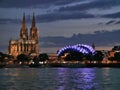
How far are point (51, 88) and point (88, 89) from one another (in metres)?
4.64

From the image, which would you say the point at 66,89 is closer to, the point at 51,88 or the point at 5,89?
the point at 51,88

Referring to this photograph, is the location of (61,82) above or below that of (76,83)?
above

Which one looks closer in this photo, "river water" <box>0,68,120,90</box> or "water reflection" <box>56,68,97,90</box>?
"river water" <box>0,68,120,90</box>

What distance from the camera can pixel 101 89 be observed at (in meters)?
57.6

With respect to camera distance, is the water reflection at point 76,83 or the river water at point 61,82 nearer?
the river water at point 61,82

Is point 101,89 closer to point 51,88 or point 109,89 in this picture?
point 109,89

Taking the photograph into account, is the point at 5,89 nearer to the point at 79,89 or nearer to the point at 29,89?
the point at 29,89

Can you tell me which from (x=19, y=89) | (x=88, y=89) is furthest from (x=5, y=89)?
(x=88, y=89)

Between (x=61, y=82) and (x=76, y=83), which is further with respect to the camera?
(x=61, y=82)

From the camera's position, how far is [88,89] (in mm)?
57531

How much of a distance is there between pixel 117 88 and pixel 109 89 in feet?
5.35

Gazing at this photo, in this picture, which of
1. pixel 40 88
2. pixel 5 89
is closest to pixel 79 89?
pixel 40 88

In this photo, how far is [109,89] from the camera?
57531 millimetres

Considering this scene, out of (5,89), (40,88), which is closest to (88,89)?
(40,88)
